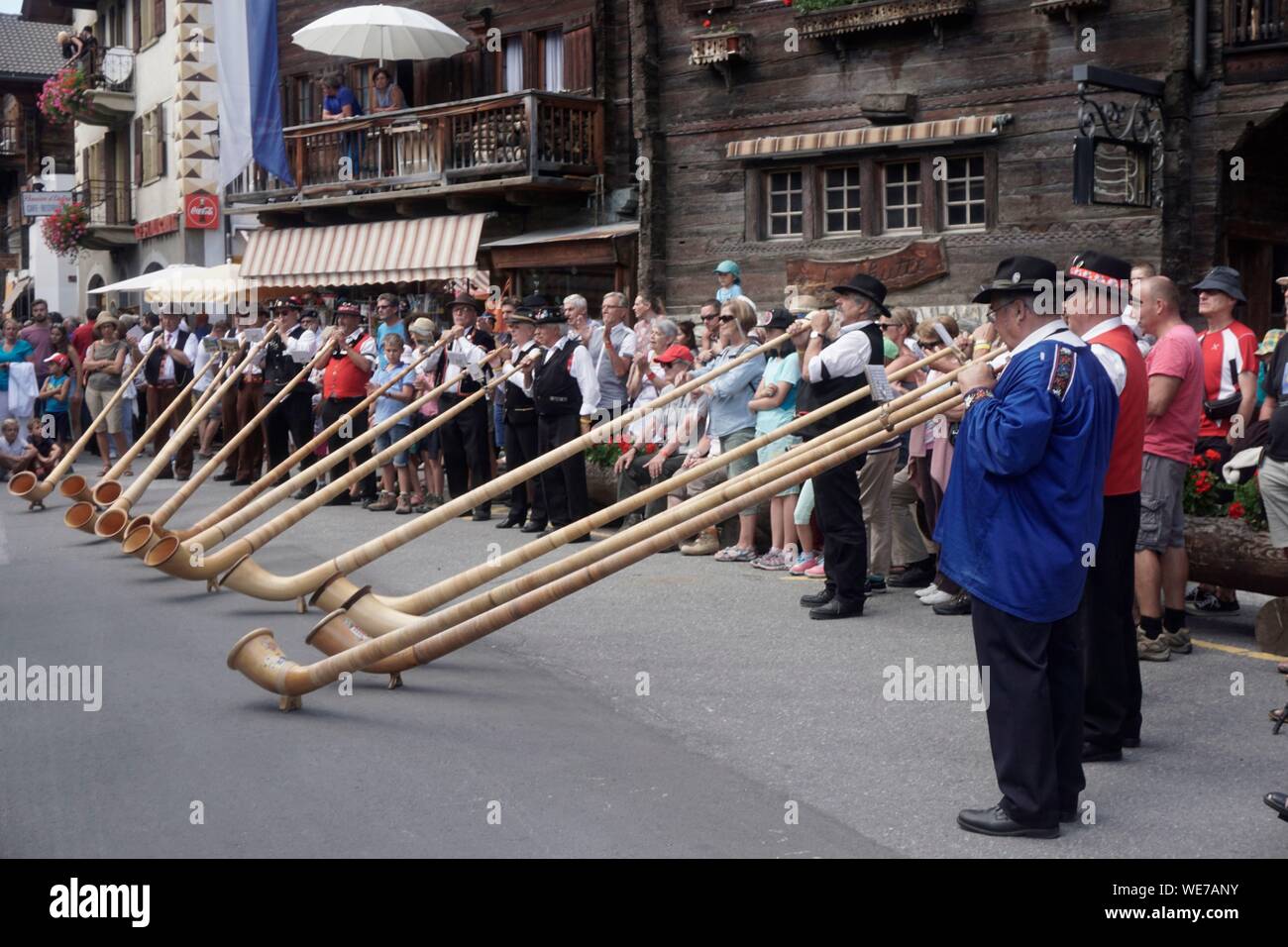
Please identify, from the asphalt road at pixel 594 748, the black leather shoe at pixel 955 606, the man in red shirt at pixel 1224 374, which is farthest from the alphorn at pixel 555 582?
the man in red shirt at pixel 1224 374

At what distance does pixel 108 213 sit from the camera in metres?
37.0

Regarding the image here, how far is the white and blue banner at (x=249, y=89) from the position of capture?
82.2 ft

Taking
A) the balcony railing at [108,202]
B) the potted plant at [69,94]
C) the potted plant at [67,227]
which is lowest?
the potted plant at [67,227]

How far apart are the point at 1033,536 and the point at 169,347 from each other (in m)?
16.2

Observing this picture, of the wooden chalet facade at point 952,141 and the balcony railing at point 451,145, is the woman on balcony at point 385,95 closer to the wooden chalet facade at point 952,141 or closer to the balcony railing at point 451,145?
the balcony railing at point 451,145

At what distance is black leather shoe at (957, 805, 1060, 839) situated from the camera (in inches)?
206

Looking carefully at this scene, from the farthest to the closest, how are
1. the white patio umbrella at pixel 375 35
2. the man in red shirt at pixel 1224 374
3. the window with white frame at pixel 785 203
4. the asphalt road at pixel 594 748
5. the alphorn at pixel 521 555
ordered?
the white patio umbrella at pixel 375 35, the window with white frame at pixel 785 203, the man in red shirt at pixel 1224 374, the alphorn at pixel 521 555, the asphalt road at pixel 594 748

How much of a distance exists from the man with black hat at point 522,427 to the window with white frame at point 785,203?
5818mm

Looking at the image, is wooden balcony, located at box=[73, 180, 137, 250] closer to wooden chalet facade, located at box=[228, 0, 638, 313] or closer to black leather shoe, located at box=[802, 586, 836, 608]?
wooden chalet facade, located at box=[228, 0, 638, 313]

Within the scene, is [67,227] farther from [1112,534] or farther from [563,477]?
[1112,534]

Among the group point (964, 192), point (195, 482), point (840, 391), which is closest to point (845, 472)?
point (840, 391)

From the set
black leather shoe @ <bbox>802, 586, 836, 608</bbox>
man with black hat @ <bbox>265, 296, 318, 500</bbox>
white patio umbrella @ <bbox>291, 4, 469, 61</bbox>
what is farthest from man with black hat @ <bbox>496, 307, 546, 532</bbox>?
white patio umbrella @ <bbox>291, 4, 469, 61</bbox>
